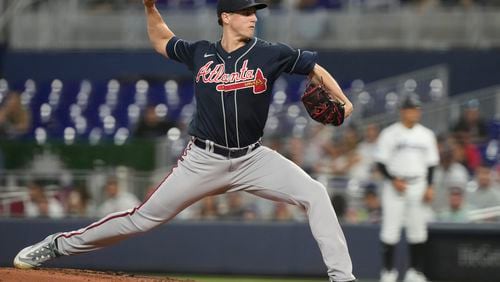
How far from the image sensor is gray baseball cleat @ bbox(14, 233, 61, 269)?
6.89 meters

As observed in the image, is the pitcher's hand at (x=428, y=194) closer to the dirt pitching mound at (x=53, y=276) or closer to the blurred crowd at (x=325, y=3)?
the dirt pitching mound at (x=53, y=276)

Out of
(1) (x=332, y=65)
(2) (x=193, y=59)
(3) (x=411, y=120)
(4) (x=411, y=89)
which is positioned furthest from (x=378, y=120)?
(2) (x=193, y=59)

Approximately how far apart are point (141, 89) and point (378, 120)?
393 centimetres

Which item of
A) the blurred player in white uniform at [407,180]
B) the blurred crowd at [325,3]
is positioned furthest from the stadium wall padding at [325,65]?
the blurred player in white uniform at [407,180]

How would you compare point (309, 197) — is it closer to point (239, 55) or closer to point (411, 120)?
point (239, 55)

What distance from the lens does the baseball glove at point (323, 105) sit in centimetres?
668

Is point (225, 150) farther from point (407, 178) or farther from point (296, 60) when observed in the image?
point (407, 178)

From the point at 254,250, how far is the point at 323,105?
516 cm

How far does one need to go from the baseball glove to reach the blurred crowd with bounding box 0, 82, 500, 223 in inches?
160

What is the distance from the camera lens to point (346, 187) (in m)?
11.2

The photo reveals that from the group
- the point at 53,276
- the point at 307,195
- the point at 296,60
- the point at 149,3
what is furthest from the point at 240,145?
the point at 53,276

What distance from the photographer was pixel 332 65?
668 inches

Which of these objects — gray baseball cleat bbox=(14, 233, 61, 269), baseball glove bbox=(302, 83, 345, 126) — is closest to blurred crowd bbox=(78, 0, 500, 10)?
baseball glove bbox=(302, 83, 345, 126)

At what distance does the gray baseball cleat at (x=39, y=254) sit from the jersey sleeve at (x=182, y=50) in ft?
4.41
